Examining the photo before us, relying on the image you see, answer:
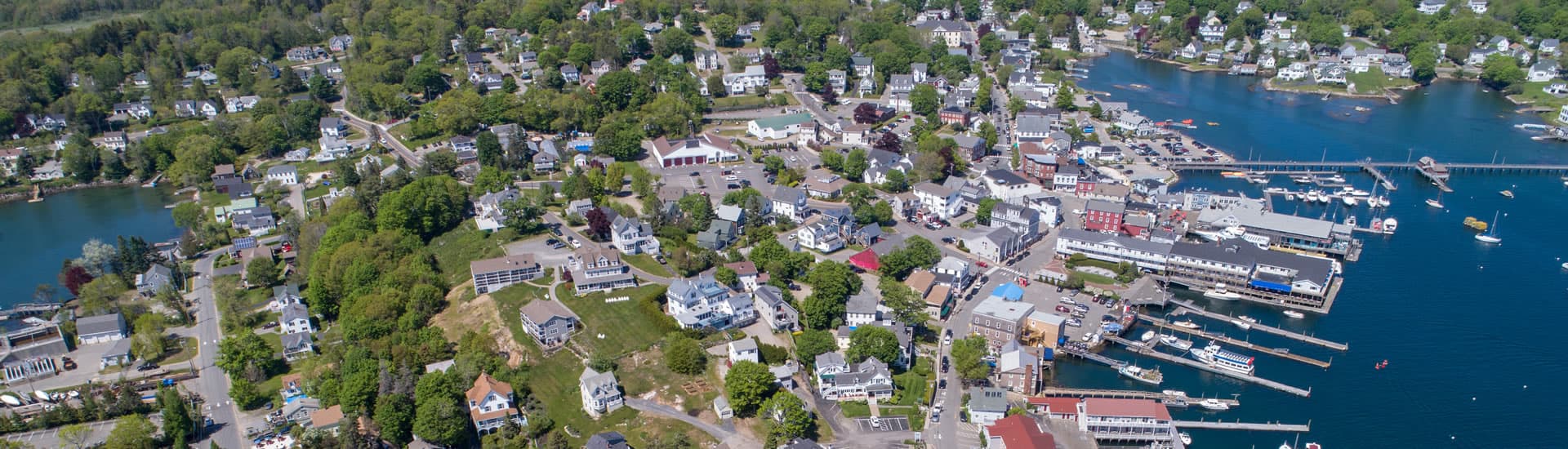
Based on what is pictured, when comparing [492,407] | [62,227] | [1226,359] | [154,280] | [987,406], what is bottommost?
[62,227]

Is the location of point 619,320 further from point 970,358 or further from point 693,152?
point 693,152

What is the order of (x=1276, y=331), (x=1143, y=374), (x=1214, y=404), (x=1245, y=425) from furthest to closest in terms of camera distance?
(x=1276, y=331)
(x=1143, y=374)
(x=1214, y=404)
(x=1245, y=425)

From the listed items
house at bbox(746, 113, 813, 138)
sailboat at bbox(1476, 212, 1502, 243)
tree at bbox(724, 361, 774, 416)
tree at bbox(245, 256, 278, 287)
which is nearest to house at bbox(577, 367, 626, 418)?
tree at bbox(724, 361, 774, 416)

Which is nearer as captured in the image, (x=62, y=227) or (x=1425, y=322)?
(x=1425, y=322)

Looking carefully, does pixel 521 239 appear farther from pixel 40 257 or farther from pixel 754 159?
pixel 40 257

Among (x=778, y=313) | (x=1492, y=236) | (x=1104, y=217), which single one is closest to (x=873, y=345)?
(x=778, y=313)

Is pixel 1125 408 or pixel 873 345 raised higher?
pixel 873 345

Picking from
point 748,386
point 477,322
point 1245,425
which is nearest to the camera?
point 748,386
